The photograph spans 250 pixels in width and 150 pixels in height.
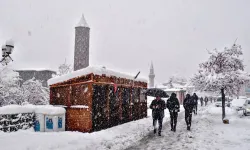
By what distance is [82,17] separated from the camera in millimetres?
48750

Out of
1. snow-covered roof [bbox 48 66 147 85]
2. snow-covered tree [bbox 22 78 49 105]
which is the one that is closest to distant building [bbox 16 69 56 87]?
snow-covered tree [bbox 22 78 49 105]

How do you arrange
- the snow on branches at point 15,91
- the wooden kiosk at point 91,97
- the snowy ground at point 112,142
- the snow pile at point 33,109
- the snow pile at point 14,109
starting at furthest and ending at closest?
the snow on branches at point 15,91 → the wooden kiosk at point 91,97 → the snow pile at point 33,109 → the snow pile at point 14,109 → the snowy ground at point 112,142

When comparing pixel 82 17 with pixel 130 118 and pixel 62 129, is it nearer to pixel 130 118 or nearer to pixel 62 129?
pixel 130 118

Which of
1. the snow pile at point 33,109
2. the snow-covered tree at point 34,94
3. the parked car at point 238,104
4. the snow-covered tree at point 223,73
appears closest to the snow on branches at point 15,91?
the snow-covered tree at point 34,94

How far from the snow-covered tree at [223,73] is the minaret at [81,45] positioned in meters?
29.2

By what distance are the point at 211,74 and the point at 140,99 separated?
5.42 metres

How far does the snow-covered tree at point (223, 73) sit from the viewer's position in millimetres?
16906

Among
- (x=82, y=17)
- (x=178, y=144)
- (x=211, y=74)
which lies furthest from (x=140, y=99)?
(x=82, y=17)

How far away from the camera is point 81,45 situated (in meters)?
46.0

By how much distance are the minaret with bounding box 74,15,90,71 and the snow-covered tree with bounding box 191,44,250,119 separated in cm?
2924

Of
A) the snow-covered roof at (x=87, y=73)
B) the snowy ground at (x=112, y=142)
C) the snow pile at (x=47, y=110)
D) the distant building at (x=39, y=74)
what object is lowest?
the snowy ground at (x=112, y=142)

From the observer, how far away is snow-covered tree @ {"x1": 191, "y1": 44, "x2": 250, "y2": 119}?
55.5ft

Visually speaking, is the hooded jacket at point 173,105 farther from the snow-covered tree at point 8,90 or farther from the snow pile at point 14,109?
the snow-covered tree at point 8,90

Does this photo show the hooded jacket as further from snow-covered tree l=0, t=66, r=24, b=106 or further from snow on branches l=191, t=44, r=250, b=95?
snow-covered tree l=0, t=66, r=24, b=106
